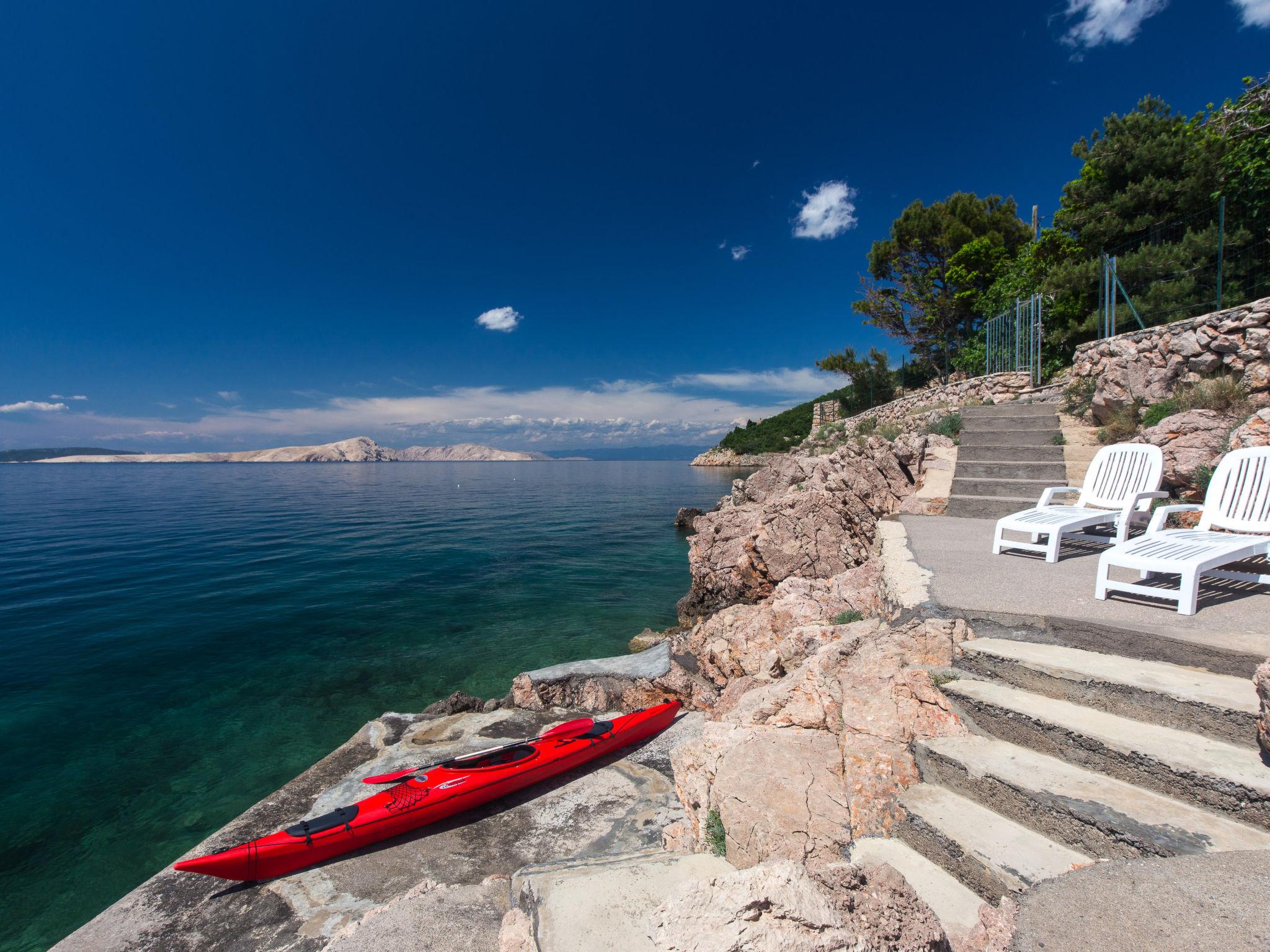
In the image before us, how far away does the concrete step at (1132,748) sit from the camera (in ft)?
6.54

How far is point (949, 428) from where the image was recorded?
941 centimetres

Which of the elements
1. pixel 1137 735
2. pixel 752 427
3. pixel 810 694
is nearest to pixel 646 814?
pixel 810 694

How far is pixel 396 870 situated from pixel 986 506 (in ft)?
26.9

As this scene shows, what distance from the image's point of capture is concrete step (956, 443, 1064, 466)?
7.76 meters

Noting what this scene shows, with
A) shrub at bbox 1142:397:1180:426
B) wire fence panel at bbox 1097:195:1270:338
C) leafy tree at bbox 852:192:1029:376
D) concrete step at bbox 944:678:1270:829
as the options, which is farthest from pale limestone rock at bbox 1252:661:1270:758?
leafy tree at bbox 852:192:1029:376

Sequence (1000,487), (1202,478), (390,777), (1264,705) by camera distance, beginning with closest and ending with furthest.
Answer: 1. (1264,705)
2. (390,777)
3. (1202,478)
4. (1000,487)

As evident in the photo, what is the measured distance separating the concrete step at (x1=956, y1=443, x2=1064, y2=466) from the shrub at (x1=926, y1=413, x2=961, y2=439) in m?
0.73

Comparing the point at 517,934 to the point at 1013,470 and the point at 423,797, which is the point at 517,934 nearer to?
the point at 423,797

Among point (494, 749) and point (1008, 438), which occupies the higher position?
point (1008, 438)

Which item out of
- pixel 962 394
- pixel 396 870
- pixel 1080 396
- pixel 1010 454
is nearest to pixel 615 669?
pixel 396 870

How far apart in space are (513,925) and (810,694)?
2229mm

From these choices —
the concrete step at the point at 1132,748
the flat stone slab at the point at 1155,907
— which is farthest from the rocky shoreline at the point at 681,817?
the concrete step at the point at 1132,748

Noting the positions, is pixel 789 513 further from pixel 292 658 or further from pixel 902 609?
A: pixel 292 658

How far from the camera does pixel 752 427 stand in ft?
277
